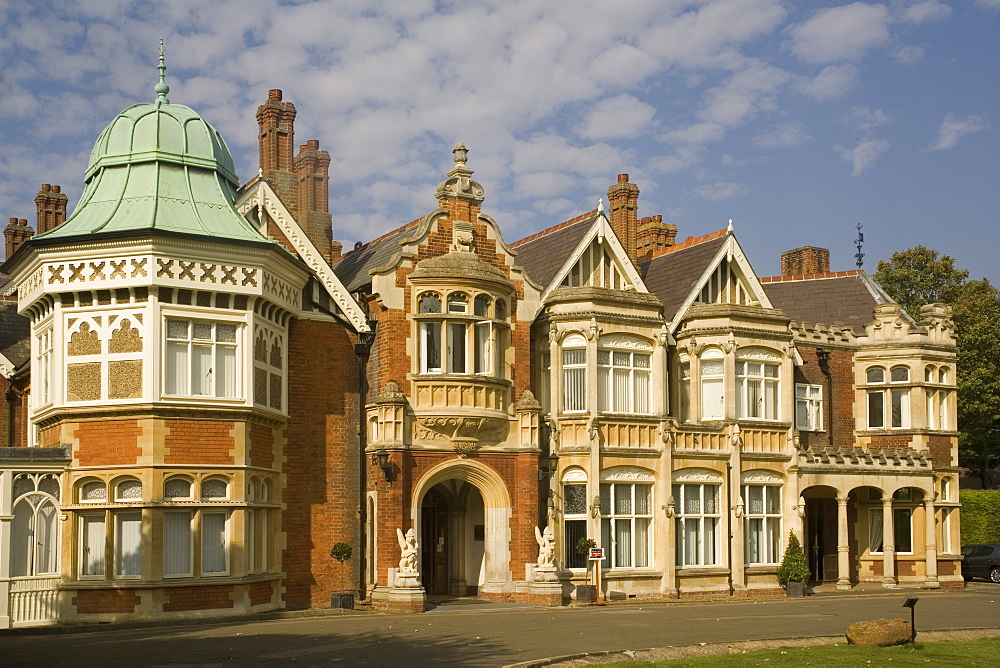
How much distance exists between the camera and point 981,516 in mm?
45531

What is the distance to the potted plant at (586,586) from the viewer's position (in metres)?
28.9

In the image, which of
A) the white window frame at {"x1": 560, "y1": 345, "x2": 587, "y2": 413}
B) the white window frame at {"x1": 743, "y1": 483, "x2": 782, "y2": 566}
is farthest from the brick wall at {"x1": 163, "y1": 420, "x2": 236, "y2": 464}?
the white window frame at {"x1": 743, "y1": 483, "x2": 782, "y2": 566}

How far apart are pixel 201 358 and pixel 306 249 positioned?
15.4 ft

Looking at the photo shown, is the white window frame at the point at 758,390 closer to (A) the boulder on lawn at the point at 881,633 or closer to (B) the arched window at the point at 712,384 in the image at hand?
(B) the arched window at the point at 712,384

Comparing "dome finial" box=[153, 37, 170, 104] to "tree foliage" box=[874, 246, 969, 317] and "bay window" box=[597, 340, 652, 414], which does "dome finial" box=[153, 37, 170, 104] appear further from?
"tree foliage" box=[874, 246, 969, 317]

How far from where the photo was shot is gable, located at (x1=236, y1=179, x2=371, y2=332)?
1137 inches

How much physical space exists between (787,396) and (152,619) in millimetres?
18226

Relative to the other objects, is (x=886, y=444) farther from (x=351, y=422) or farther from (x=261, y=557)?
(x=261, y=557)

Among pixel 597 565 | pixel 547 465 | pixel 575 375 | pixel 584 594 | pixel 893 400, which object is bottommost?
pixel 584 594

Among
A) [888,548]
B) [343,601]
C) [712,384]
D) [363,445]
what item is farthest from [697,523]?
[343,601]

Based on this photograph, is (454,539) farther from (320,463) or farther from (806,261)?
(806,261)

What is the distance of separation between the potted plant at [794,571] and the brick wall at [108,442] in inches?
691

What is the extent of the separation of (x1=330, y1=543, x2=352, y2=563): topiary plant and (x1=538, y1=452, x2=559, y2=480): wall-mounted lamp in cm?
532

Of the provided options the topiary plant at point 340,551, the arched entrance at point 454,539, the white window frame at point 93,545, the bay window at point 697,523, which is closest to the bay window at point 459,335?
the arched entrance at point 454,539
